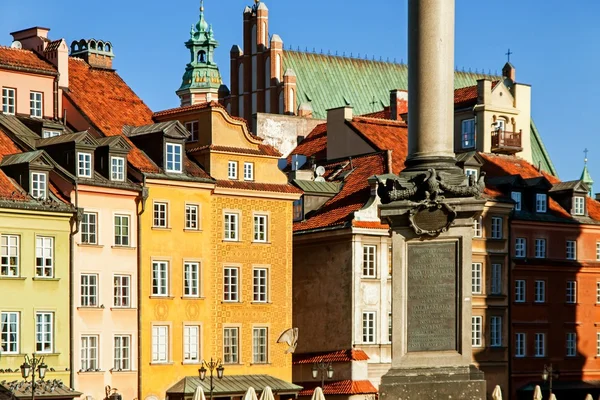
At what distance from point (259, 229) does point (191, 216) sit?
3421mm

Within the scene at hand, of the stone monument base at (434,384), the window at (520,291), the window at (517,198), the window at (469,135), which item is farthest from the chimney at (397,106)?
the stone monument base at (434,384)

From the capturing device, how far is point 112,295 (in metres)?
60.6

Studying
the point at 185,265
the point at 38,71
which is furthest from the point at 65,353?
the point at 38,71

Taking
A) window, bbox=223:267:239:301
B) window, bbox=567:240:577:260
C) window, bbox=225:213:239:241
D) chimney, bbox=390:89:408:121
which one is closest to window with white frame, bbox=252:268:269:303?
window, bbox=223:267:239:301

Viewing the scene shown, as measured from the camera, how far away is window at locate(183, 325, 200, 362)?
62.8 metres

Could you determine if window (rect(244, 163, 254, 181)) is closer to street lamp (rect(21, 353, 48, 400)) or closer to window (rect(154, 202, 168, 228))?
window (rect(154, 202, 168, 228))

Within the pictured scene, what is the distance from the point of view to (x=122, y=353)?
60719mm

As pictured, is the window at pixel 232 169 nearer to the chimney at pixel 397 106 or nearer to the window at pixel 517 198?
the window at pixel 517 198

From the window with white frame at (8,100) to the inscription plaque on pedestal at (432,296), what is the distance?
3312cm

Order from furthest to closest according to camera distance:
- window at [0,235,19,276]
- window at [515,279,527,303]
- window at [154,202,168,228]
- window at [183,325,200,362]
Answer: window at [515,279,527,303], window at [183,325,200,362], window at [154,202,168,228], window at [0,235,19,276]

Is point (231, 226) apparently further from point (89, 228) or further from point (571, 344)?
point (571, 344)

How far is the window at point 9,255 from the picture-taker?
5709 centimetres

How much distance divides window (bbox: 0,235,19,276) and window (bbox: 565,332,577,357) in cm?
2873

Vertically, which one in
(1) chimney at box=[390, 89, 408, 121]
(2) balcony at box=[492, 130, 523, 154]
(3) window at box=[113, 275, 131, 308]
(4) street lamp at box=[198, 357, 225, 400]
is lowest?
(4) street lamp at box=[198, 357, 225, 400]
